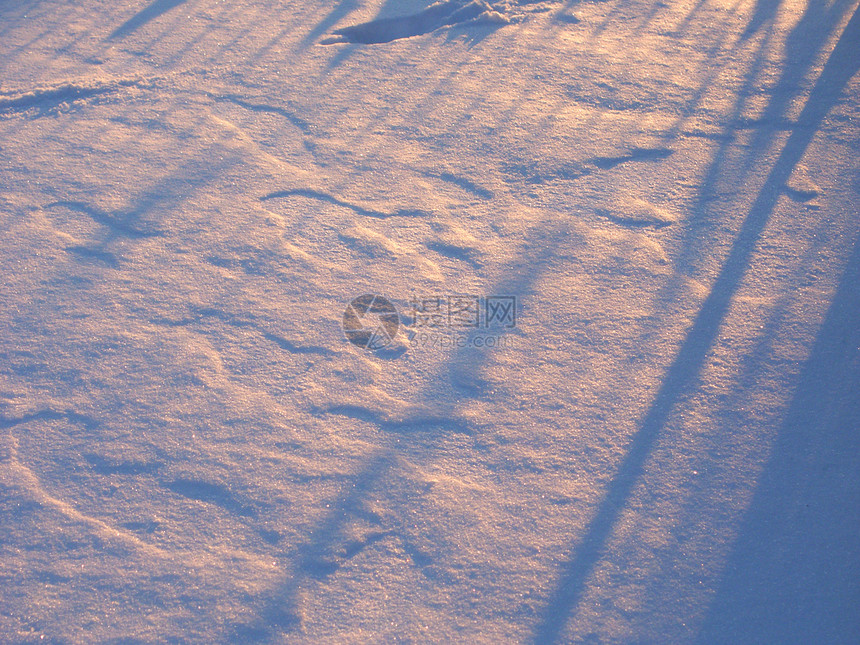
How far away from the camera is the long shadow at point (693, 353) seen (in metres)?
2.46

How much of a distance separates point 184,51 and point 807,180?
16.7 feet

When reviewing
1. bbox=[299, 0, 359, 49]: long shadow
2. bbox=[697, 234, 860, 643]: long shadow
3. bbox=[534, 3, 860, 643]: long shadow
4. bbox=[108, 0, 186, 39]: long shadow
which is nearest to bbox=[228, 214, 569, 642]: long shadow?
bbox=[534, 3, 860, 643]: long shadow

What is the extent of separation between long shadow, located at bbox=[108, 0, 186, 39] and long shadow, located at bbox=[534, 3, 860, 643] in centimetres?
556

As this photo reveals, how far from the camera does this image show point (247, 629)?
7.79 feet

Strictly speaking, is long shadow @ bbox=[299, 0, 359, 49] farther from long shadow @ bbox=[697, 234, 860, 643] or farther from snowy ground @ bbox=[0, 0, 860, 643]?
long shadow @ bbox=[697, 234, 860, 643]

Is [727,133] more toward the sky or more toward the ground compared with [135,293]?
more toward the sky

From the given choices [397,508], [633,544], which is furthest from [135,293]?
[633,544]

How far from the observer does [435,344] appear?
3361 millimetres

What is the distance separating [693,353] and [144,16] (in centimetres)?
586

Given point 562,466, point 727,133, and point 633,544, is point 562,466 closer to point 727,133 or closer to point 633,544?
point 633,544

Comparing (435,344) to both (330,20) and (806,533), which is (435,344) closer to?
(806,533)

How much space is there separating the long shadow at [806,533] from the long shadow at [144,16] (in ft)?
20.2

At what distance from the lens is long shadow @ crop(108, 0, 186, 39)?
5.78m

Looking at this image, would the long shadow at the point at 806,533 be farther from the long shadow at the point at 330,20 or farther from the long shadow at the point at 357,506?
the long shadow at the point at 330,20
